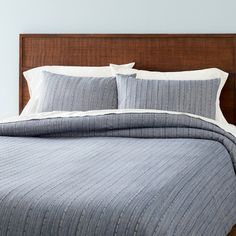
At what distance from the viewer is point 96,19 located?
3.72 metres

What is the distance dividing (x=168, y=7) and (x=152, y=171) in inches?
65.3

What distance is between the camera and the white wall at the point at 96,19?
3.51m

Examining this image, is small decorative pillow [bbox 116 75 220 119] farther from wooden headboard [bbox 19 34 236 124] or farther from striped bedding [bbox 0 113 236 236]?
striped bedding [bbox 0 113 236 236]

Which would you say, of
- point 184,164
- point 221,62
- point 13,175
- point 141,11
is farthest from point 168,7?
point 13,175

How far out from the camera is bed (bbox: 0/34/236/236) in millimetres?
1764

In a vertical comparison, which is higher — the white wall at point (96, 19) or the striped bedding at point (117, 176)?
the white wall at point (96, 19)

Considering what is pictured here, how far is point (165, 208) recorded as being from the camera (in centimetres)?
182

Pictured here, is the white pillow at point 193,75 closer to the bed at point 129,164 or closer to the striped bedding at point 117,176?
the bed at point 129,164

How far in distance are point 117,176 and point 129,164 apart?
0.18m

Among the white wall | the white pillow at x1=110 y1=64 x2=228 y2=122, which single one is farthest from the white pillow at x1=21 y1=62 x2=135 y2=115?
the white wall

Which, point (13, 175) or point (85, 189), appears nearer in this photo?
point (85, 189)

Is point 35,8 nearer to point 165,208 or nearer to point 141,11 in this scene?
point 141,11

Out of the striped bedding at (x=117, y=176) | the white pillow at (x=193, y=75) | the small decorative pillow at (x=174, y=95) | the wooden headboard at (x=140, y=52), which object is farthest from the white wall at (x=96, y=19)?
the striped bedding at (x=117, y=176)

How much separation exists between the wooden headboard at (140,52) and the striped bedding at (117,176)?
782 millimetres
